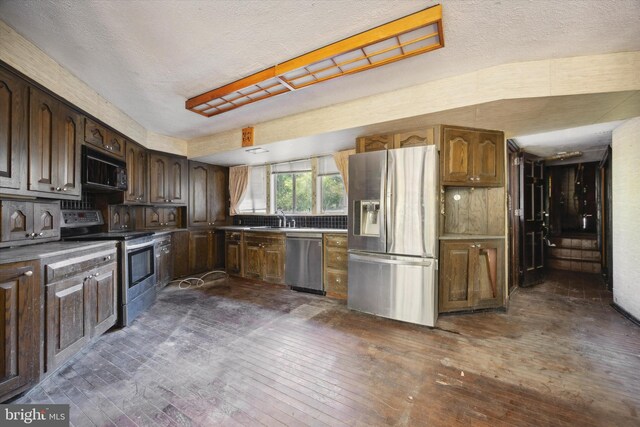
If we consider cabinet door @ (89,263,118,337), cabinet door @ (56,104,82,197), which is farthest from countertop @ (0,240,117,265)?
cabinet door @ (56,104,82,197)

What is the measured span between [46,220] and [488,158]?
4.91m

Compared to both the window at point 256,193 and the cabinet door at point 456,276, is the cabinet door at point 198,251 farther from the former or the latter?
the cabinet door at point 456,276

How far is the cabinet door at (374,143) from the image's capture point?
10.4 feet

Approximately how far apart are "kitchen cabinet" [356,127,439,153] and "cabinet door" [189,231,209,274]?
344cm

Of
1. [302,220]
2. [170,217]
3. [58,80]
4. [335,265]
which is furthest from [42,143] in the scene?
[302,220]

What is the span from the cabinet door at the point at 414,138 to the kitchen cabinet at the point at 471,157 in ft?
0.55

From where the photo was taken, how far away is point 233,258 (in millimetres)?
4770

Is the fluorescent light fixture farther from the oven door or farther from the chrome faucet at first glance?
the oven door

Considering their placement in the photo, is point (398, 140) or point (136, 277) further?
point (398, 140)

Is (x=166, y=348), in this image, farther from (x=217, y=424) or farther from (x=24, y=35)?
(x=24, y=35)

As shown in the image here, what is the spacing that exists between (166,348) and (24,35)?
110 inches

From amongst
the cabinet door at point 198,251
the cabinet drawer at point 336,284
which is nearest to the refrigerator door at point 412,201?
the cabinet drawer at point 336,284

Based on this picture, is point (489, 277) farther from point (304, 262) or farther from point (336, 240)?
point (304, 262)

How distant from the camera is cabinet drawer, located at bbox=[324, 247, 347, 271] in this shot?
3.61m
